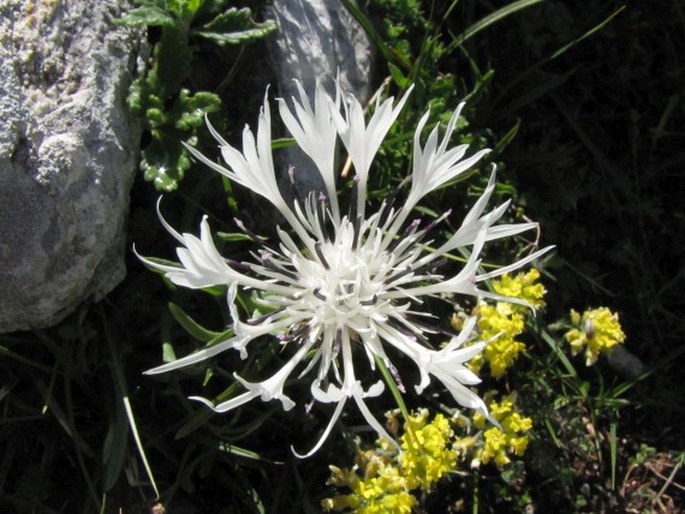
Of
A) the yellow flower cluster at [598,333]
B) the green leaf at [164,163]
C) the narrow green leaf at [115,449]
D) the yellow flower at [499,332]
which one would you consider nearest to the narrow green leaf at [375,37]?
the green leaf at [164,163]

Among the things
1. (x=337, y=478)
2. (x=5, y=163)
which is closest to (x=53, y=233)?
(x=5, y=163)

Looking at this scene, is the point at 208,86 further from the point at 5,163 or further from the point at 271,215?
the point at 5,163

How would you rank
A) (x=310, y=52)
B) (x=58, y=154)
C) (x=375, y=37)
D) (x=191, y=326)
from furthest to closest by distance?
(x=375, y=37) → (x=310, y=52) → (x=191, y=326) → (x=58, y=154)

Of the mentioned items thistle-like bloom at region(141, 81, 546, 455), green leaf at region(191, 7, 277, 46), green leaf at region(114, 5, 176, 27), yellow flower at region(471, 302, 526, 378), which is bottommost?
yellow flower at region(471, 302, 526, 378)

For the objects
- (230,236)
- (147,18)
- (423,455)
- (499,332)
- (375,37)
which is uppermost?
(147,18)

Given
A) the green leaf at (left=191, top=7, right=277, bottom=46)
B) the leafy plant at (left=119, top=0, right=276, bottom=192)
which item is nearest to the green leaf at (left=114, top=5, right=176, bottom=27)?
the leafy plant at (left=119, top=0, right=276, bottom=192)

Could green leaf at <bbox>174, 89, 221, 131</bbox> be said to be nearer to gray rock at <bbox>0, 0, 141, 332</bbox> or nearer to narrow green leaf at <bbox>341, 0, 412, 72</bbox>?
gray rock at <bbox>0, 0, 141, 332</bbox>

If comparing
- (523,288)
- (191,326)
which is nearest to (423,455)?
(523,288)

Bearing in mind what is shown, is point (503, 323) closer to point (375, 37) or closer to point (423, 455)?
point (423, 455)
